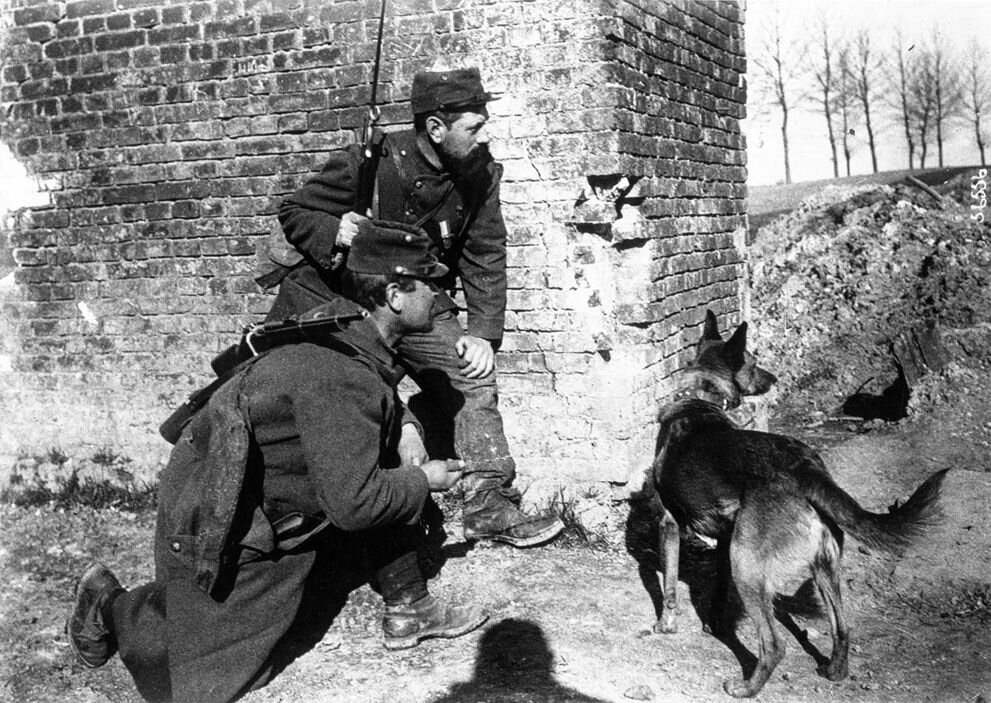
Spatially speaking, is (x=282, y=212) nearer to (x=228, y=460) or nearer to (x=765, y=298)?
(x=228, y=460)

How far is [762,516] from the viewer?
3.46 m

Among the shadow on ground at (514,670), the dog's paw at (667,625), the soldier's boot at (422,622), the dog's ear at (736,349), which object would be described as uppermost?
the dog's ear at (736,349)

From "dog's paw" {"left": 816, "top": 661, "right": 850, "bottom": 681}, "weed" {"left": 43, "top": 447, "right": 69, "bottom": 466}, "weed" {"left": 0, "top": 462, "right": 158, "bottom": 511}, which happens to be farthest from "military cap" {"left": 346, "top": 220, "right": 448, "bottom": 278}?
"weed" {"left": 43, "top": 447, "right": 69, "bottom": 466}

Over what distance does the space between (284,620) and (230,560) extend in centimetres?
38

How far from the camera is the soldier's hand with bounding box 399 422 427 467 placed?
381cm

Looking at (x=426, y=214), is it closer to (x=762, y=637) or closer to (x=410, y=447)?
(x=410, y=447)

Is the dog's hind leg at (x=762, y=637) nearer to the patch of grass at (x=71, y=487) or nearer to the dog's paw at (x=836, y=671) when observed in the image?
the dog's paw at (x=836, y=671)

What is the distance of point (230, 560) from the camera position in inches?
134

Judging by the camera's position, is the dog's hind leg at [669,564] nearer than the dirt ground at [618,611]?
No

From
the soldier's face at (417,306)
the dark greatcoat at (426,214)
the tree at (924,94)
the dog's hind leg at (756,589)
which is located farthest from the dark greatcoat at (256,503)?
the tree at (924,94)

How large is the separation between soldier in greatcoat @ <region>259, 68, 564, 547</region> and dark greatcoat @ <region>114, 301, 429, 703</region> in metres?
1.03

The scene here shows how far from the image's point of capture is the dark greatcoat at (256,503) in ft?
10.7

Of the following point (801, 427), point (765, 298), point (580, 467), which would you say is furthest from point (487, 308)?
point (765, 298)

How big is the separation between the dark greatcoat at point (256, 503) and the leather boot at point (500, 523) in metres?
1.17
